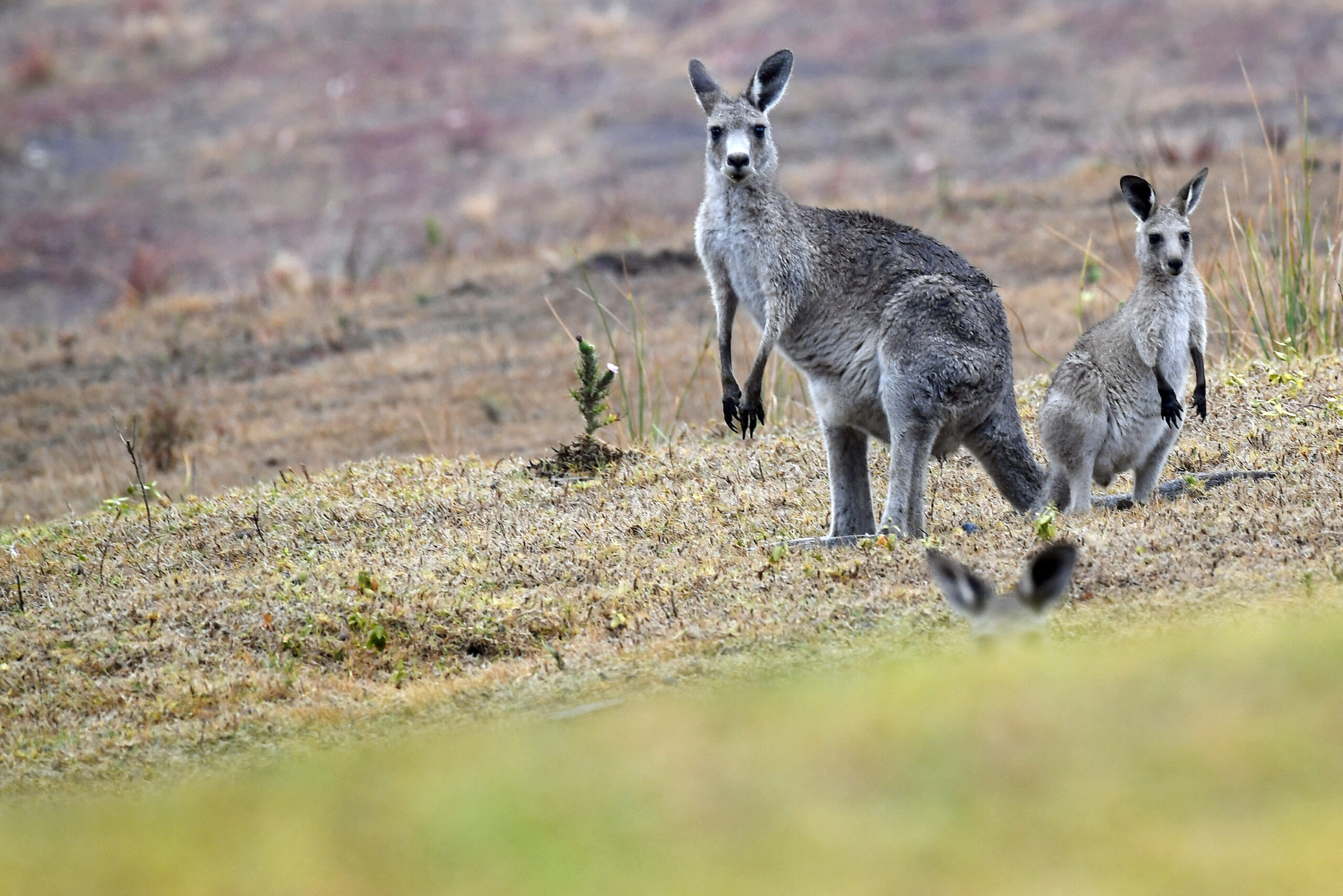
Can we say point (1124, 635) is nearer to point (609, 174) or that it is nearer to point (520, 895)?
point (520, 895)

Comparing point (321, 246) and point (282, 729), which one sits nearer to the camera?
point (282, 729)

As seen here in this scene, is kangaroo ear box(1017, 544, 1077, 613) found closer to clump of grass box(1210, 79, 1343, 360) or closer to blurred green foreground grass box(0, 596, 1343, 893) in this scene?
blurred green foreground grass box(0, 596, 1343, 893)

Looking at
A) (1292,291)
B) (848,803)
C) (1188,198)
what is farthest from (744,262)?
(1292,291)

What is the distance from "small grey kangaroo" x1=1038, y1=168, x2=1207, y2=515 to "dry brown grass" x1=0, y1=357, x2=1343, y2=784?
13.1 inches

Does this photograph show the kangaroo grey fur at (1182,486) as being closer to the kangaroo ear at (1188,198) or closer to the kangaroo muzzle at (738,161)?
the kangaroo ear at (1188,198)

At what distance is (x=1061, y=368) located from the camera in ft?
22.5

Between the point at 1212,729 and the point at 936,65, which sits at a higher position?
the point at 936,65

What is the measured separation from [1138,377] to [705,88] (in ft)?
7.79

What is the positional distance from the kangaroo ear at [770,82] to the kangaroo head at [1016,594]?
3032mm

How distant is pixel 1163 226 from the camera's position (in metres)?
6.90

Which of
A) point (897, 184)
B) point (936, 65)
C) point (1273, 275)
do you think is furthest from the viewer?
point (936, 65)

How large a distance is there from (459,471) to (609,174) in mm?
18737

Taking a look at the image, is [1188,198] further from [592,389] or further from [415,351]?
[415,351]

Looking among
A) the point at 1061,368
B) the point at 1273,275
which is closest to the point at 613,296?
the point at 1273,275
